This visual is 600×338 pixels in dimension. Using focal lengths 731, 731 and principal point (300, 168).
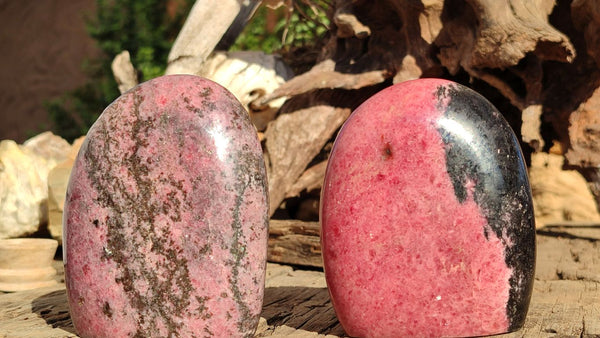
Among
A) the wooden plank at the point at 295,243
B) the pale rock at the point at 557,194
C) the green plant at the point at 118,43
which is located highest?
the wooden plank at the point at 295,243

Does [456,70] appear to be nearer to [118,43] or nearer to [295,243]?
[295,243]

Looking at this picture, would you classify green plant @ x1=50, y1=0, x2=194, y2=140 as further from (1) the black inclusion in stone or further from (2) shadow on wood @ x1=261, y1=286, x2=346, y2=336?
(1) the black inclusion in stone

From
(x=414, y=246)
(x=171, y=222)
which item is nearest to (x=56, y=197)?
(x=171, y=222)

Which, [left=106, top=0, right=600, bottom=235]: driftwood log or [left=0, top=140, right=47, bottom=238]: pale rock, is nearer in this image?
[left=106, top=0, right=600, bottom=235]: driftwood log

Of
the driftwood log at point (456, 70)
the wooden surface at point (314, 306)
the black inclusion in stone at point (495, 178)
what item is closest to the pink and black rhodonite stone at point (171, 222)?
the wooden surface at point (314, 306)

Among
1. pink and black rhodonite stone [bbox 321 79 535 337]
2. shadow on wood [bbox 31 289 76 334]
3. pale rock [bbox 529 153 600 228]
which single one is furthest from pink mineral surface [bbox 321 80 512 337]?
pale rock [bbox 529 153 600 228]

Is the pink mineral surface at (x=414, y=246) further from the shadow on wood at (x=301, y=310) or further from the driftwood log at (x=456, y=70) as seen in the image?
the driftwood log at (x=456, y=70)
